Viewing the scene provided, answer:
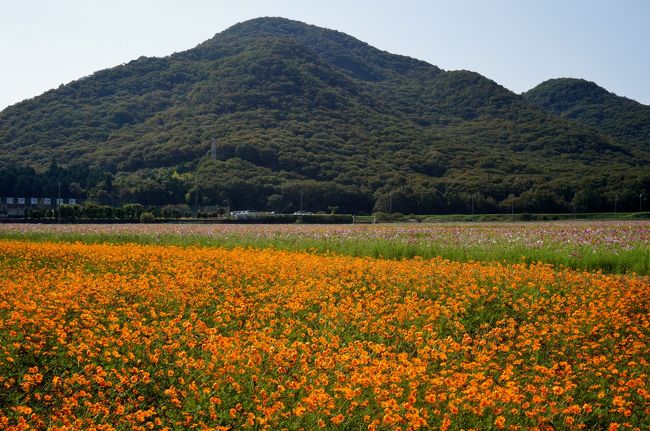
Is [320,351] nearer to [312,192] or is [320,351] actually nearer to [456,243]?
[456,243]

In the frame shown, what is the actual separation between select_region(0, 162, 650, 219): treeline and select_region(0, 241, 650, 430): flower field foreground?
6119 centimetres

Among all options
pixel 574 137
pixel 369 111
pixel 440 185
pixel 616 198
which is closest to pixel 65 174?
pixel 440 185

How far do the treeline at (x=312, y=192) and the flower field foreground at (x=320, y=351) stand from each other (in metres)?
61.2

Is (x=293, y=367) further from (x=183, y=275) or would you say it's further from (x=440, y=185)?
(x=440, y=185)

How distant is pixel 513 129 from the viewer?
6225 inches

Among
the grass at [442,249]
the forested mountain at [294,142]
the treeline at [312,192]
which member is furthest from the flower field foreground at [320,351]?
the forested mountain at [294,142]

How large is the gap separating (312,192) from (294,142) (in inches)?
1159

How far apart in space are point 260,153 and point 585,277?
306 ft

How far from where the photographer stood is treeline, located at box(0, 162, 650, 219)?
79.1 m

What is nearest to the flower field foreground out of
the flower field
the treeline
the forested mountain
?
the flower field

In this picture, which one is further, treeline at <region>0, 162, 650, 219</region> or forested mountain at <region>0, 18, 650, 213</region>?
forested mountain at <region>0, 18, 650, 213</region>

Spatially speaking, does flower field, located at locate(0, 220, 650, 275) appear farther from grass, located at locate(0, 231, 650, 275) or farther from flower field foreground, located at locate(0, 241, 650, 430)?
flower field foreground, located at locate(0, 241, 650, 430)

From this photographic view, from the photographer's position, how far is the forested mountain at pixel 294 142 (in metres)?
85.8

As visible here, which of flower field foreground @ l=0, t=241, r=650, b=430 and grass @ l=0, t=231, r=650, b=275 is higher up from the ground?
grass @ l=0, t=231, r=650, b=275
